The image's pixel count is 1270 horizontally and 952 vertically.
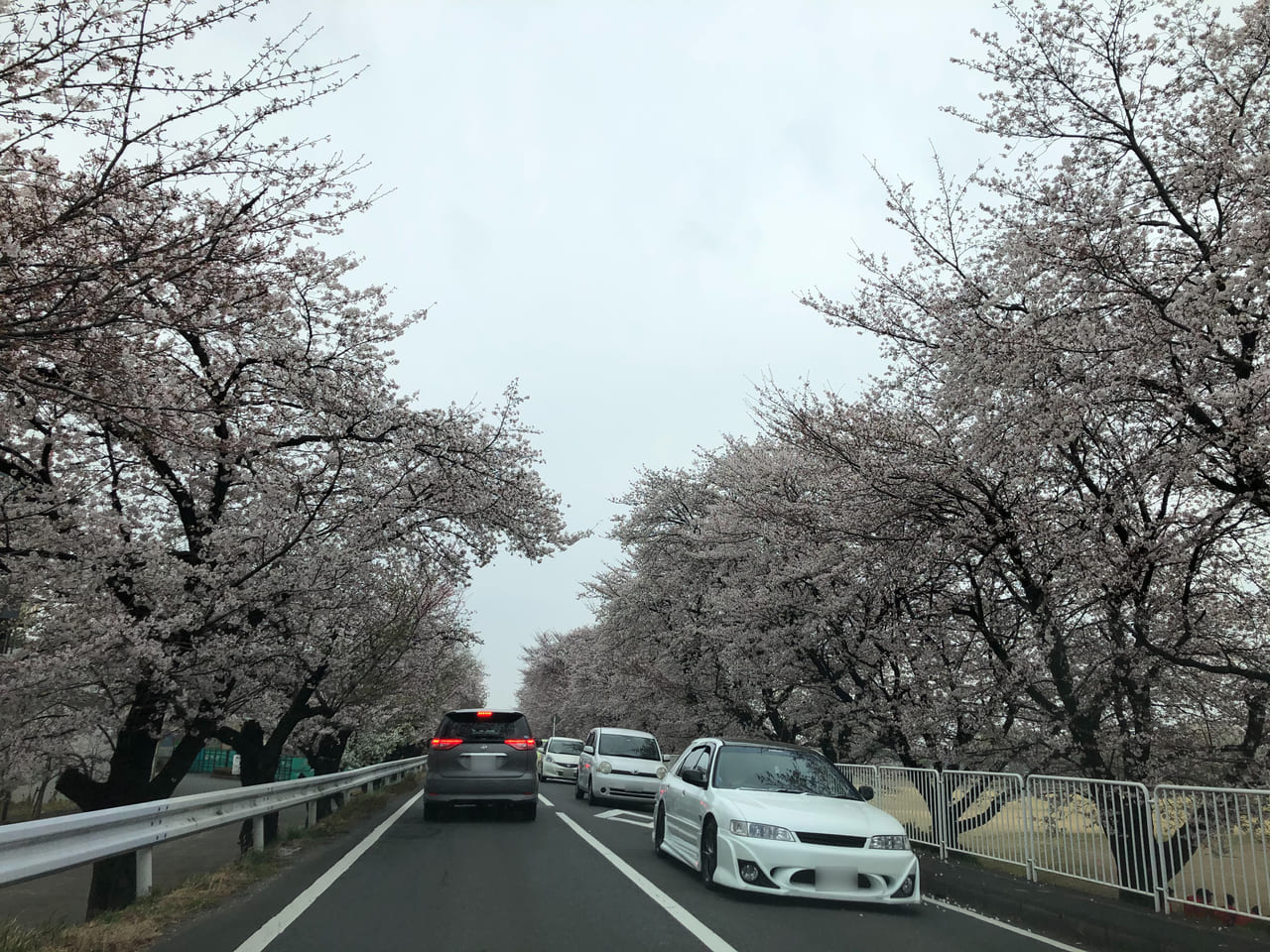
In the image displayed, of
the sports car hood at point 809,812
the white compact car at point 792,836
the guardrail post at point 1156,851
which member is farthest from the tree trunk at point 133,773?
the guardrail post at point 1156,851

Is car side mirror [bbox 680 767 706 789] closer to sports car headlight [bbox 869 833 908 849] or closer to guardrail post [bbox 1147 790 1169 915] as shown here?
sports car headlight [bbox 869 833 908 849]

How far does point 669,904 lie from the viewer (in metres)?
7.26

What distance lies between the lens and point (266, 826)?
1119 cm

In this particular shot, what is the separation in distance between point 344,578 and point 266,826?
3494 mm

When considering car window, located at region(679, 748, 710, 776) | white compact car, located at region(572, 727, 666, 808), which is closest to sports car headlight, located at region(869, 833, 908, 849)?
car window, located at region(679, 748, 710, 776)

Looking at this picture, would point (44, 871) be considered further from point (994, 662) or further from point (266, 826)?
point (994, 662)

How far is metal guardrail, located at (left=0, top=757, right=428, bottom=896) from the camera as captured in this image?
4625 mm

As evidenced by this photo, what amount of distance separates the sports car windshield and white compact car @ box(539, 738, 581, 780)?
2292cm

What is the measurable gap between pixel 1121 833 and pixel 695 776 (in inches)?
157

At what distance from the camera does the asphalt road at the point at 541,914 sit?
5906 millimetres

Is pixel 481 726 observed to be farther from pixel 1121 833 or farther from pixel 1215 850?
pixel 1215 850

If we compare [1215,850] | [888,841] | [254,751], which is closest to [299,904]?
[888,841]

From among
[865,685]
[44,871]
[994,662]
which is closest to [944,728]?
[994,662]

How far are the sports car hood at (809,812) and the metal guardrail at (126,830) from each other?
4720 millimetres
